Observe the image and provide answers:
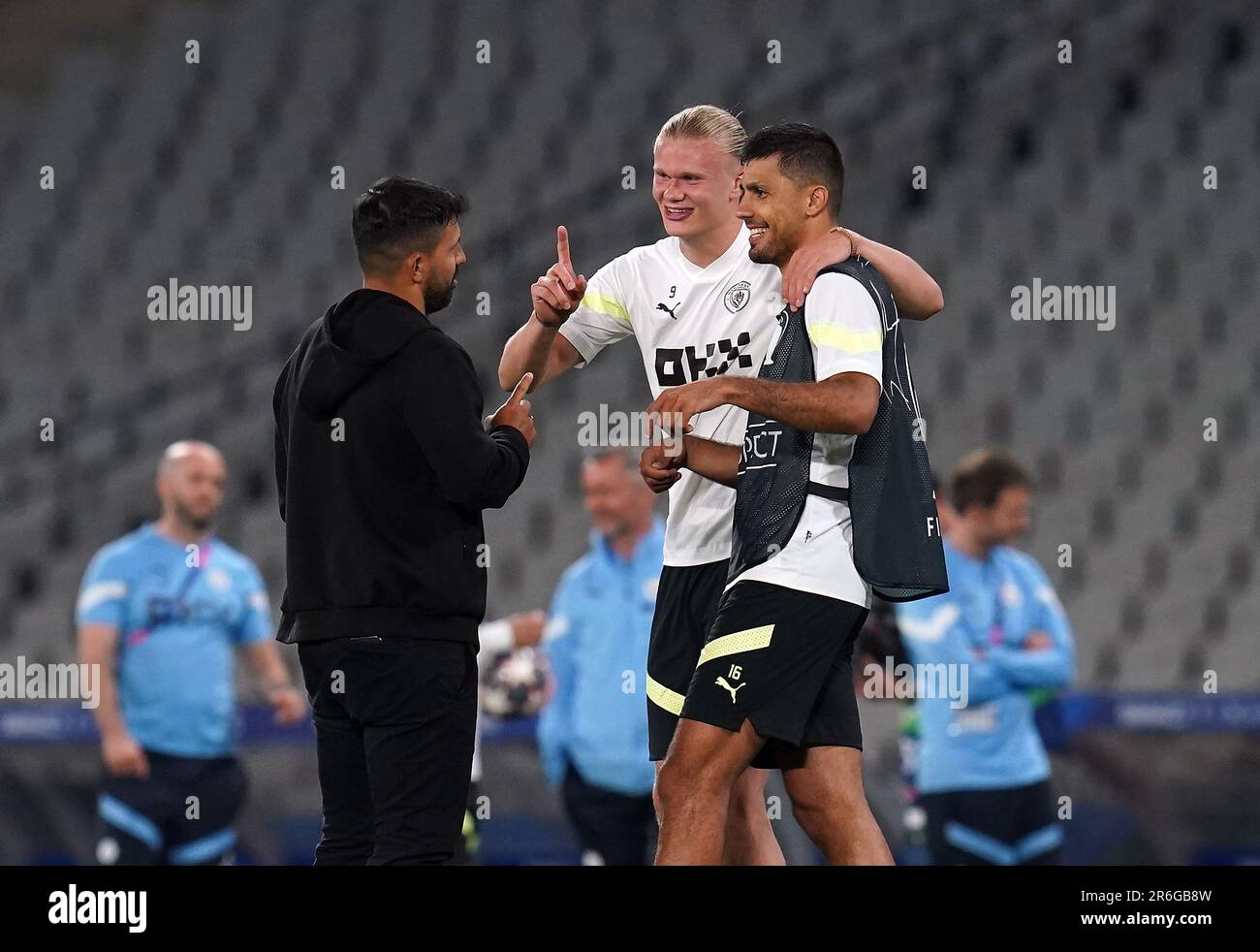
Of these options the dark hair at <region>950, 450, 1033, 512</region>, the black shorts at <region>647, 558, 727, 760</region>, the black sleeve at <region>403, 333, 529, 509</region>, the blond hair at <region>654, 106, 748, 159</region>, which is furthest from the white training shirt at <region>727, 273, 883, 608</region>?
the dark hair at <region>950, 450, 1033, 512</region>

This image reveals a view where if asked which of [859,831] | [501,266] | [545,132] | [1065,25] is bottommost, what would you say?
[859,831]

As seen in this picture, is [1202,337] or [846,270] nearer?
[846,270]

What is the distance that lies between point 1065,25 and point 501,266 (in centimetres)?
441

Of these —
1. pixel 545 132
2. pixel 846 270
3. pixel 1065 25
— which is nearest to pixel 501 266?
pixel 545 132

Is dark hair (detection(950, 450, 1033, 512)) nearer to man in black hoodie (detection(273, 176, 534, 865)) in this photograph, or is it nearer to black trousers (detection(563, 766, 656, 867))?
black trousers (detection(563, 766, 656, 867))

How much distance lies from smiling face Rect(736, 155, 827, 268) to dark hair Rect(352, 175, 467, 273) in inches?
26.2

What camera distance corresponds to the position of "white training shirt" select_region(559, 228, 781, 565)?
4062mm

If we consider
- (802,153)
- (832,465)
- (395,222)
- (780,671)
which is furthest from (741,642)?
(395,222)

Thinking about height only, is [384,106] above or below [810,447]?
above

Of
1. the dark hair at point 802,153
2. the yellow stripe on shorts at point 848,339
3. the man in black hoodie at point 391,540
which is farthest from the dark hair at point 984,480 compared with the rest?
the man in black hoodie at point 391,540

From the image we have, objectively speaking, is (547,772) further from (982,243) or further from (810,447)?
(982,243)
